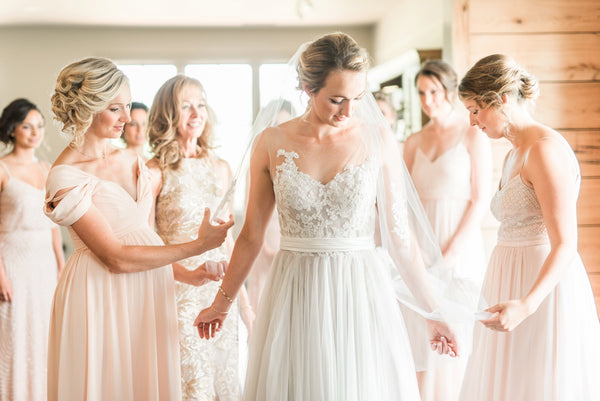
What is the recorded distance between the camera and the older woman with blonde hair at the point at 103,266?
187 centimetres

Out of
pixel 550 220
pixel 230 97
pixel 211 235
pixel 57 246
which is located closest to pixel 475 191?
pixel 550 220

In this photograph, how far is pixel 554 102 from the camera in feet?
11.2

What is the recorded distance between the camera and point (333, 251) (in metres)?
1.82

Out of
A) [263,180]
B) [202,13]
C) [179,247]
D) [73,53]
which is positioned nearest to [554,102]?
[263,180]

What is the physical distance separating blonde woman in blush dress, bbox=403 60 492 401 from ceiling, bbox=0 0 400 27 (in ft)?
12.1

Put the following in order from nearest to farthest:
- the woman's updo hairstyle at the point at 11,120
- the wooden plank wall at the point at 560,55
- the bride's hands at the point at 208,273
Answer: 1. the bride's hands at the point at 208,273
2. the wooden plank wall at the point at 560,55
3. the woman's updo hairstyle at the point at 11,120

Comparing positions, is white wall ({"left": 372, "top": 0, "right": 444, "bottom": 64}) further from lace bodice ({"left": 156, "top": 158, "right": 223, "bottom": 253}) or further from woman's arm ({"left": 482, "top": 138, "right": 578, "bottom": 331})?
woman's arm ({"left": 482, "top": 138, "right": 578, "bottom": 331})

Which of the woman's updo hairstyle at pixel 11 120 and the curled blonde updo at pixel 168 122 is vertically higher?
the woman's updo hairstyle at pixel 11 120

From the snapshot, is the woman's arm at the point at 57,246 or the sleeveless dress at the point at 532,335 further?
the woman's arm at the point at 57,246

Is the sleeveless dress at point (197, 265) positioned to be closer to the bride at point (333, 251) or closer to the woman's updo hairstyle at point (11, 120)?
the bride at point (333, 251)

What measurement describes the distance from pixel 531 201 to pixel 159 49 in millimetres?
6637

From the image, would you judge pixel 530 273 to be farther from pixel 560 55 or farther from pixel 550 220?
pixel 560 55

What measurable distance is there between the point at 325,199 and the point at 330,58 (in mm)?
383

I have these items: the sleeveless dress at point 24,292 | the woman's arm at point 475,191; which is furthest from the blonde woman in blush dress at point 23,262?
the woman's arm at point 475,191
